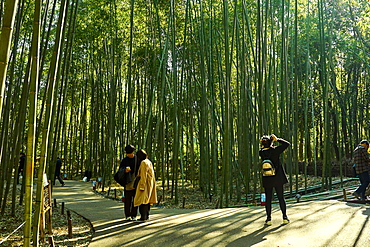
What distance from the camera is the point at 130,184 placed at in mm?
4156

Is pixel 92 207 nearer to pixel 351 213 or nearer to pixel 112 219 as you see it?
pixel 112 219

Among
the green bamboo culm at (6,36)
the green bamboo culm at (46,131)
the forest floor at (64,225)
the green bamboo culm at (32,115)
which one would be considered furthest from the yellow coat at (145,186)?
the green bamboo culm at (6,36)

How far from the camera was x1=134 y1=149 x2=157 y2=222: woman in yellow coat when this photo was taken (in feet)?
13.2

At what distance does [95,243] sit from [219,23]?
5753 mm

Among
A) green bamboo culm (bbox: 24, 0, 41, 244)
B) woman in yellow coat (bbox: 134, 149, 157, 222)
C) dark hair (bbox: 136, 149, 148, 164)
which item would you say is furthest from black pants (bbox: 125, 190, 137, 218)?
green bamboo culm (bbox: 24, 0, 41, 244)

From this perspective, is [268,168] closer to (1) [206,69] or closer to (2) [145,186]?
(2) [145,186]

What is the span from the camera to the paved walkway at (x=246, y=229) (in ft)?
9.87

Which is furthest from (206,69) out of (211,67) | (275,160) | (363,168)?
(275,160)

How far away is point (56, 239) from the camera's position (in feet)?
11.6

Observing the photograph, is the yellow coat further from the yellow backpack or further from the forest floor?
A: the yellow backpack

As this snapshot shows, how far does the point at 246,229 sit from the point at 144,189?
1183 mm

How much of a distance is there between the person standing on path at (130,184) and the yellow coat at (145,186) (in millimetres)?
120

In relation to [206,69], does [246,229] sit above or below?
below

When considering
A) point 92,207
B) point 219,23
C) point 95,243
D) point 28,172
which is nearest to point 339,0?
point 219,23
